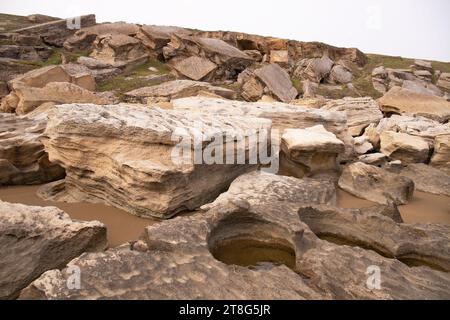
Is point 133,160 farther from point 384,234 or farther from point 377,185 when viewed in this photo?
point 377,185

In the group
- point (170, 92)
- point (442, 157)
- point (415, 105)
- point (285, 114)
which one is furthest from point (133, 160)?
point (415, 105)

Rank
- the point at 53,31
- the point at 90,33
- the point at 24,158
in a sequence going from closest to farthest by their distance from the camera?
the point at 24,158, the point at 90,33, the point at 53,31

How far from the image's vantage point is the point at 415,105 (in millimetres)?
14055

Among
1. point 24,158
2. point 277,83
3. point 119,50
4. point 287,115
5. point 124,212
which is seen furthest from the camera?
point 119,50

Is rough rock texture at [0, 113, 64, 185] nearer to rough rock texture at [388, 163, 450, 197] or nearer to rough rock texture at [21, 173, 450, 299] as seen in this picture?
rough rock texture at [21, 173, 450, 299]

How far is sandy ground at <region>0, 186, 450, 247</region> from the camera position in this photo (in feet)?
17.0

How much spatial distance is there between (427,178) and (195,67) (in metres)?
14.1

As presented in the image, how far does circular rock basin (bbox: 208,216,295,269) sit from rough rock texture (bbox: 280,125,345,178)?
8.92 ft

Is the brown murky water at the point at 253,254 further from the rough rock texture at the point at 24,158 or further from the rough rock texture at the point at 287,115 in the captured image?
the rough rock texture at the point at 287,115

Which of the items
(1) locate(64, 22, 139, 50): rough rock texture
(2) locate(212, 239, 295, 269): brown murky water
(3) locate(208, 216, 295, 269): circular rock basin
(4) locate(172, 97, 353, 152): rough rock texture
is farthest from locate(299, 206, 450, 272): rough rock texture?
(1) locate(64, 22, 139, 50): rough rock texture

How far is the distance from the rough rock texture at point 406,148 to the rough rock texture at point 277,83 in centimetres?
708

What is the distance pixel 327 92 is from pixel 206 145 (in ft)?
50.4

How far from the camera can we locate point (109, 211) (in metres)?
5.78

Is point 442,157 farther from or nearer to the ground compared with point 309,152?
nearer to the ground
